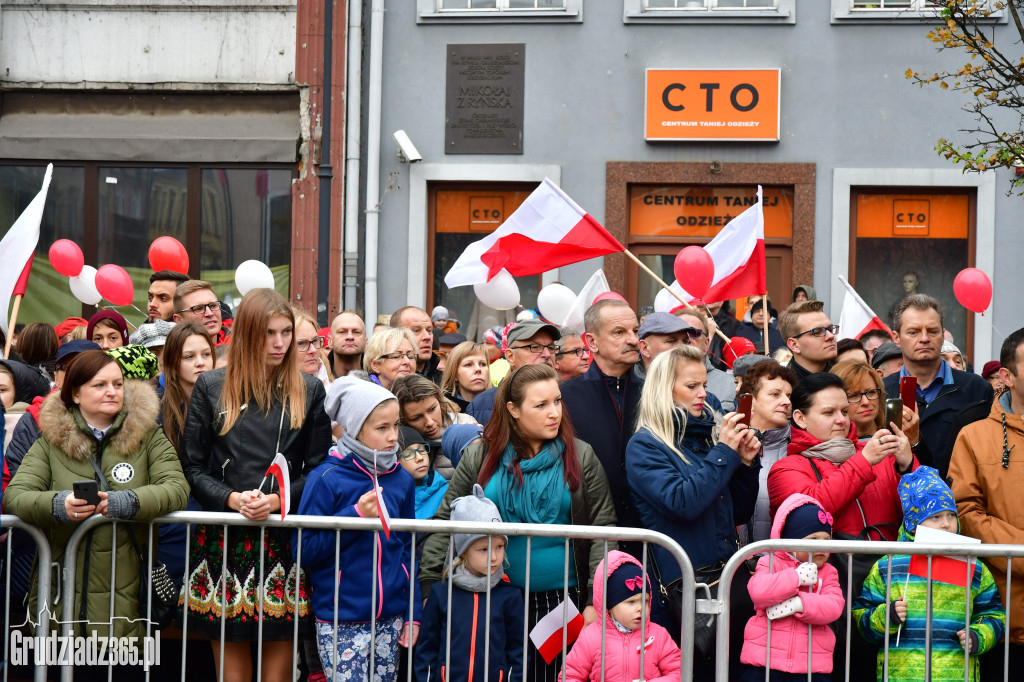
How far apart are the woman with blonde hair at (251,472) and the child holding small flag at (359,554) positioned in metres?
0.13

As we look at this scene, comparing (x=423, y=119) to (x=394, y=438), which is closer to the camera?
(x=394, y=438)

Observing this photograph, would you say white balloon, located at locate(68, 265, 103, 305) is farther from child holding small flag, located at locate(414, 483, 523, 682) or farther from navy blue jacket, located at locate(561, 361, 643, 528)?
child holding small flag, located at locate(414, 483, 523, 682)

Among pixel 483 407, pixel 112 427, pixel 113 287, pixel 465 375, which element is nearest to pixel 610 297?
pixel 465 375

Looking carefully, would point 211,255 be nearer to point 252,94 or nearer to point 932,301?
point 252,94

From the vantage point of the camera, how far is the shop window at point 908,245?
1274 cm

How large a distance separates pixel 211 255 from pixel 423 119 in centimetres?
299

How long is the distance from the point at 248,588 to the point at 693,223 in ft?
30.0

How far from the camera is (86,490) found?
4.46m

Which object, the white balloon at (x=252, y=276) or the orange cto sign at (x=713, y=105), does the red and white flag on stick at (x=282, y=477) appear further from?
the orange cto sign at (x=713, y=105)

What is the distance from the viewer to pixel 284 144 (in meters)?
13.2

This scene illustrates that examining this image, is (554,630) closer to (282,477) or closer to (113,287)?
(282,477)

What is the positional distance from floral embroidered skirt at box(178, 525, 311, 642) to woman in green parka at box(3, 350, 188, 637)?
25 centimetres

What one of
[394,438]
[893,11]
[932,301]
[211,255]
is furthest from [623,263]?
[394,438]

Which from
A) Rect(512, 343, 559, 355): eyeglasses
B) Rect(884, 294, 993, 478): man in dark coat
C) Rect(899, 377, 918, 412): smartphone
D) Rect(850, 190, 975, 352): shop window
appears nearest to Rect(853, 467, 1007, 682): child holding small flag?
Rect(899, 377, 918, 412): smartphone
